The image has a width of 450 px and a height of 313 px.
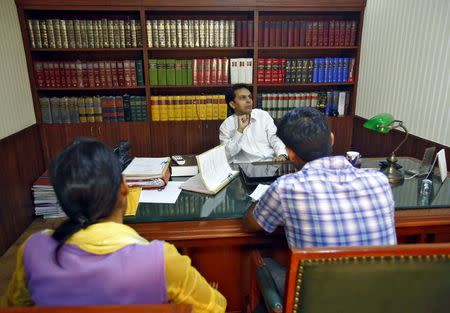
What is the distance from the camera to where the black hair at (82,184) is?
765mm

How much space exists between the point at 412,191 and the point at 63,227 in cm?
151

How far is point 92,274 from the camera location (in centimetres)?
73

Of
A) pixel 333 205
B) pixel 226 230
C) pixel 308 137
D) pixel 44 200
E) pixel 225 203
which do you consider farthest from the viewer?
pixel 44 200

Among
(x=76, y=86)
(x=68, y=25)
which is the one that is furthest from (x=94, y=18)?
(x=76, y=86)

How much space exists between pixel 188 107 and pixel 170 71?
391 mm

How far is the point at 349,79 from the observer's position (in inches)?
139

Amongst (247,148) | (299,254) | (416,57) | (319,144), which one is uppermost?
(416,57)

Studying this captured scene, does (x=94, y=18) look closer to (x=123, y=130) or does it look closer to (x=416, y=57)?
(x=123, y=130)

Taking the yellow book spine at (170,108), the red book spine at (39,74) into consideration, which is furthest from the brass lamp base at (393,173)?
the red book spine at (39,74)

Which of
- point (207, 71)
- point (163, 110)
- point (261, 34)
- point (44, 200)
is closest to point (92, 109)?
point (163, 110)

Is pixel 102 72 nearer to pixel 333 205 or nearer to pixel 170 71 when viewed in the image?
pixel 170 71

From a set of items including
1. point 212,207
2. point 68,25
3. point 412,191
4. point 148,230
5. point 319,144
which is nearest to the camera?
point 319,144

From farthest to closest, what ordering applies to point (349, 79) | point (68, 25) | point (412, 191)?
point (349, 79) < point (68, 25) < point (412, 191)

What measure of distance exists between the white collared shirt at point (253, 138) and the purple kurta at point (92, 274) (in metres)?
1.98
